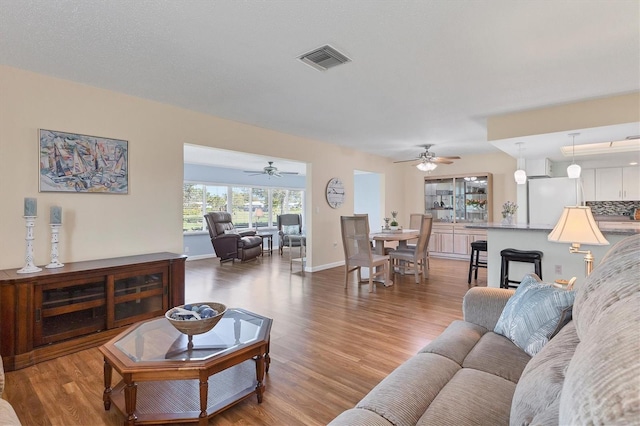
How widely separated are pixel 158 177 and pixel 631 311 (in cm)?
389

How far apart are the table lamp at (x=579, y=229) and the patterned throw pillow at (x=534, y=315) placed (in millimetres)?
507

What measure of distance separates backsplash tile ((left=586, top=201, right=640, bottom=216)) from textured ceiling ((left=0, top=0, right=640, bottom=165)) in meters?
3.82

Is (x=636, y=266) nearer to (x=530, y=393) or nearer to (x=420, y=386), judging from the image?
(x=530, y=393)

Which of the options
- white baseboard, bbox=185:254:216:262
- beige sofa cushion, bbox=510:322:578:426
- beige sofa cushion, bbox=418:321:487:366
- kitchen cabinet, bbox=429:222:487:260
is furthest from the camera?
white baseboard, bbox=185:254:216:262

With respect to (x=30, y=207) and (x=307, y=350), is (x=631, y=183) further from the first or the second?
(x=30, y=207)

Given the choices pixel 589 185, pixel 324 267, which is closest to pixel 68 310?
pixel 324 267

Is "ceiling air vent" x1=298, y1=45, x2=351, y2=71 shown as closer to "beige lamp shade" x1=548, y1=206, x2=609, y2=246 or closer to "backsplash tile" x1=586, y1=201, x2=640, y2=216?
"beige lamp shade" x1=548, y1=206, x2=609, y2=246

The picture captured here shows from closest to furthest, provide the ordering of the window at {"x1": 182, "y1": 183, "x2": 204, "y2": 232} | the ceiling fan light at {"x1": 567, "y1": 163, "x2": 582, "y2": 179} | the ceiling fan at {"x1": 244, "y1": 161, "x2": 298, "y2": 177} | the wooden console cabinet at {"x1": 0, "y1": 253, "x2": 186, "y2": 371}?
the wooden console cabinet at {"x1": 0, "y1": 253, "x2": 186, "y2": 371}
the ceiling fan light at {"x1": 567, "y1": 163, "x2": 582, "y2": 179}
the ceiling fan at {"x1": 244, "y1": 161, "x2": 298, "y2": 177}
the window at {"x1": 182, "y1": 183, "x2": 204, "y2": 232}

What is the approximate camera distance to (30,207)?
2.55 m

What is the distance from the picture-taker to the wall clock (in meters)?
5.99

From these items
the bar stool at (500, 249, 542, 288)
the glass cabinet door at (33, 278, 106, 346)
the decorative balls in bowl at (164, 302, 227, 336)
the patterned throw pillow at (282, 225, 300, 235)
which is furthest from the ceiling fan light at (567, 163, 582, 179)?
the patterned throw pillow at (282, 225, 300, 235)

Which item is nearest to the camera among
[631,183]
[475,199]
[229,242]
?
[631,183]

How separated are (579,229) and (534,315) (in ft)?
2.88

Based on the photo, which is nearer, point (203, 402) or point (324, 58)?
point (203, 402)
